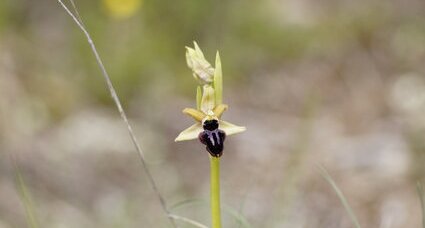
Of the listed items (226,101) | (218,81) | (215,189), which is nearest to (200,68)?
(218,81)

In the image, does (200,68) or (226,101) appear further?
(226,101)

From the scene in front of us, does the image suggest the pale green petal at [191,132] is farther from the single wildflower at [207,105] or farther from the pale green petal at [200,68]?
the pale green petal at [200,68]

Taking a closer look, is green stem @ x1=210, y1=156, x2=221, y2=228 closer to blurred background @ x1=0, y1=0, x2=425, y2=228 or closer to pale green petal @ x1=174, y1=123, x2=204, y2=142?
pale green petal @ x1=174, y1=123, x2=204, y2=142

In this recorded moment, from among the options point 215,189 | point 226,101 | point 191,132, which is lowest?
point 215,189

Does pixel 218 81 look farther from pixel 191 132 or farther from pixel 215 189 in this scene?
pixel 215 189

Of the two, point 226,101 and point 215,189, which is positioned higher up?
point 226,101

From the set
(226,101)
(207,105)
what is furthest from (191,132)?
(226,101)

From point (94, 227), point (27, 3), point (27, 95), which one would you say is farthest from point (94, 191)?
point (27, 3)

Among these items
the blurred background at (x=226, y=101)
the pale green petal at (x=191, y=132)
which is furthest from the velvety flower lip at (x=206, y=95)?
the blurred background at (x=226, y=101)
